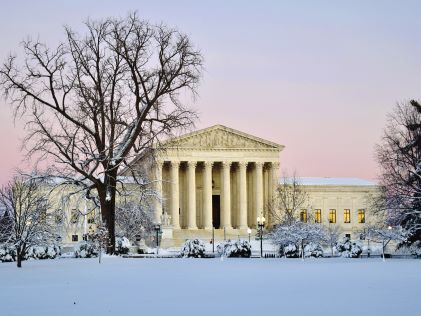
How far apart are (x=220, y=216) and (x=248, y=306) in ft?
303

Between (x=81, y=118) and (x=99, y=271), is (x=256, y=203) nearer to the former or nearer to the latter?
(x=81, y=118)

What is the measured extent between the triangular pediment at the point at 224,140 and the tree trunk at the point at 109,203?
199ft

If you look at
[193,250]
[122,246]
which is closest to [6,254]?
[122,246]

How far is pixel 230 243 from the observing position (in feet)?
158

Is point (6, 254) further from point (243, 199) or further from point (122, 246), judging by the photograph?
point (243, 199)

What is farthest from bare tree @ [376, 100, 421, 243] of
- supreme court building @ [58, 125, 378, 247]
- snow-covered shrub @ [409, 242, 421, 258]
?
supreme court building @ [58, 125, 378, 247]

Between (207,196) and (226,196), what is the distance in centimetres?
258

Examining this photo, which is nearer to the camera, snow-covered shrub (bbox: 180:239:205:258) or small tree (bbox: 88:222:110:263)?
small tree (bbox: 88:222:110:263)

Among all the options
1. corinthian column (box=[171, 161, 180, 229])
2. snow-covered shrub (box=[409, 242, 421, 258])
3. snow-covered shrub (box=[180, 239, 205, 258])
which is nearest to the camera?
snow-covered shrub (box=[409, 242, 421, 258])

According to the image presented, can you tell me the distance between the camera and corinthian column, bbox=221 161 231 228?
102 meters

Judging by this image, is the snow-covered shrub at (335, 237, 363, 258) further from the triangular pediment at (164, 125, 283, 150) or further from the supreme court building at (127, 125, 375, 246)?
the triangular pediment at (164, 125, 283, 150)

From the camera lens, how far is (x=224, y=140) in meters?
103

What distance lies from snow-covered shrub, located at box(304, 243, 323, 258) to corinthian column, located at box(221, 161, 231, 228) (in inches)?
2085

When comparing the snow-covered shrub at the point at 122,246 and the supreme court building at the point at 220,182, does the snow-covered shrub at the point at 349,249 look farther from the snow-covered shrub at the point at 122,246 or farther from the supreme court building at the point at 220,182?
the supreme court building at the point at 220,182
